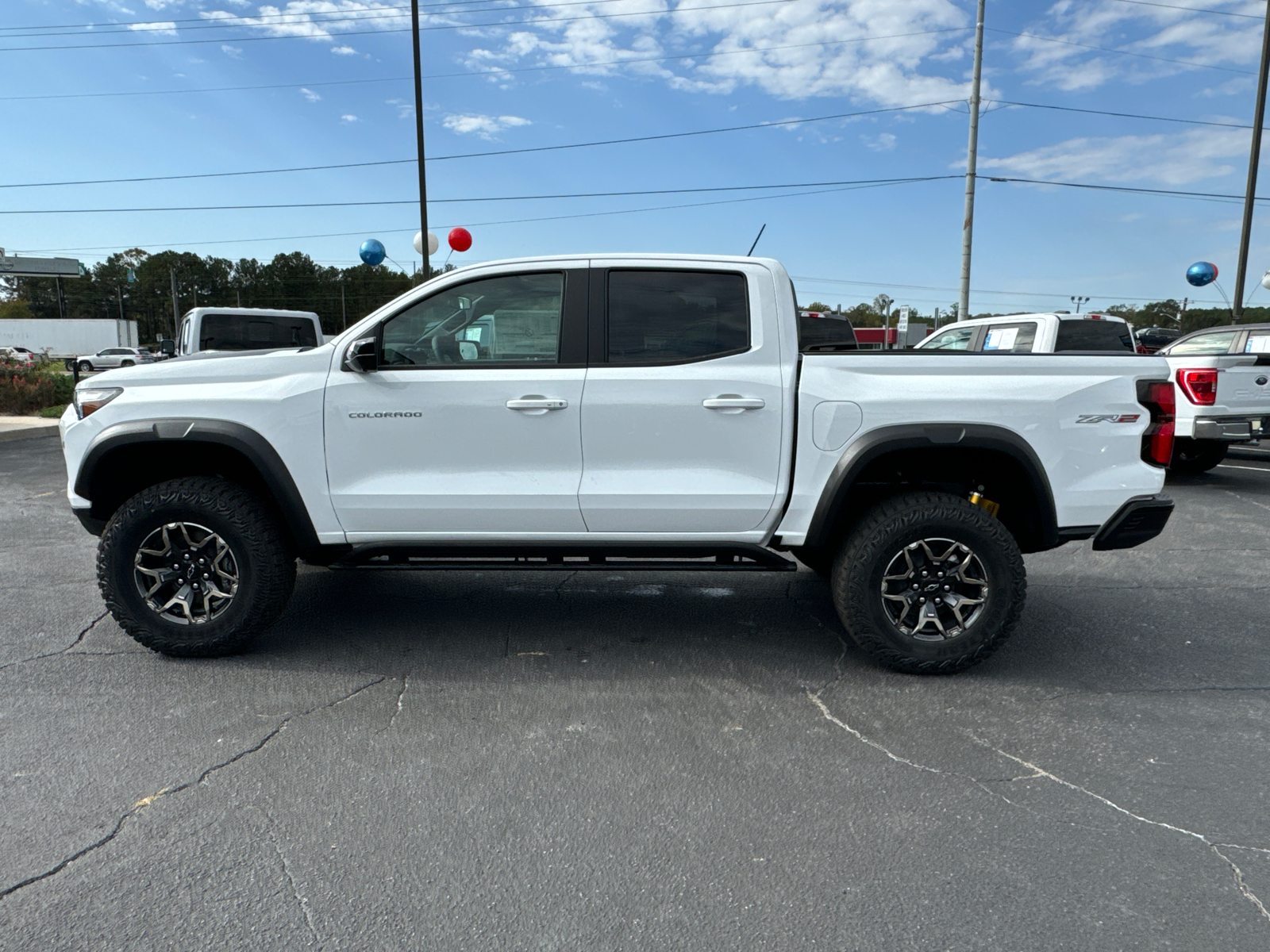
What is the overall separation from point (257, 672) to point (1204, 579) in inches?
233

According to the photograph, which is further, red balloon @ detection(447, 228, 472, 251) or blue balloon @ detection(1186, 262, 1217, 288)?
blue balloon @ detection(1186, 262, 1217, 288)

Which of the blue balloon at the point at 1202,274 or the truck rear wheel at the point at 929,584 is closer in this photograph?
the truck rear wheel at the point at 929,584

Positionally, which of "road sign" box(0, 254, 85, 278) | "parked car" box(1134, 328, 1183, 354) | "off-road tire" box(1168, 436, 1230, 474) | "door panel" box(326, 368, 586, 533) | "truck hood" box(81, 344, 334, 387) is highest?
"road sign" box(0, 254, 85, 278)

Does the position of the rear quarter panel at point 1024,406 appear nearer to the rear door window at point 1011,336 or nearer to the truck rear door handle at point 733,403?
the truck rear door handle at point 733,403

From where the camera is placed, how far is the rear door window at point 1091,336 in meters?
10.1

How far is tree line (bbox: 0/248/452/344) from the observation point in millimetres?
114188

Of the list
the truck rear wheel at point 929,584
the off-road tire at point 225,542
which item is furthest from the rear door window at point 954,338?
the off-road tire at point 225,542

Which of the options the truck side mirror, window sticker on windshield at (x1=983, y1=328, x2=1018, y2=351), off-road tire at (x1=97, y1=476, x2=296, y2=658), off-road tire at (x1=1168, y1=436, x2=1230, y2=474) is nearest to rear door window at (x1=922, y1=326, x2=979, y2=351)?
window sticker on windshield at (x1=983, y1=328, x2=1018, y2=351)

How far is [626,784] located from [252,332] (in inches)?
403

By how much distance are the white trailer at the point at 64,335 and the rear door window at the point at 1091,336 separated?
66.5 m

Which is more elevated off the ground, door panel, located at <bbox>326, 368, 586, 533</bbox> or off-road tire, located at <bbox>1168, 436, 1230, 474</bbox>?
door panel, located at <bbox>326, 368, 586, 533</bbox>

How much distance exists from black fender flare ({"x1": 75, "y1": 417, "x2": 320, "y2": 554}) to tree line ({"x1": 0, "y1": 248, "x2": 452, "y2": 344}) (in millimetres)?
111913

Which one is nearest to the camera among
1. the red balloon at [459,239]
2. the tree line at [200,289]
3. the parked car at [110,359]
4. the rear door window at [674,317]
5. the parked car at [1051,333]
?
the rear door window at [674,317]

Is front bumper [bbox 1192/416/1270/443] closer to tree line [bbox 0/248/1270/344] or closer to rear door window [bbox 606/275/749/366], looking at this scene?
rear door window [bbox 606/275/749/366]
